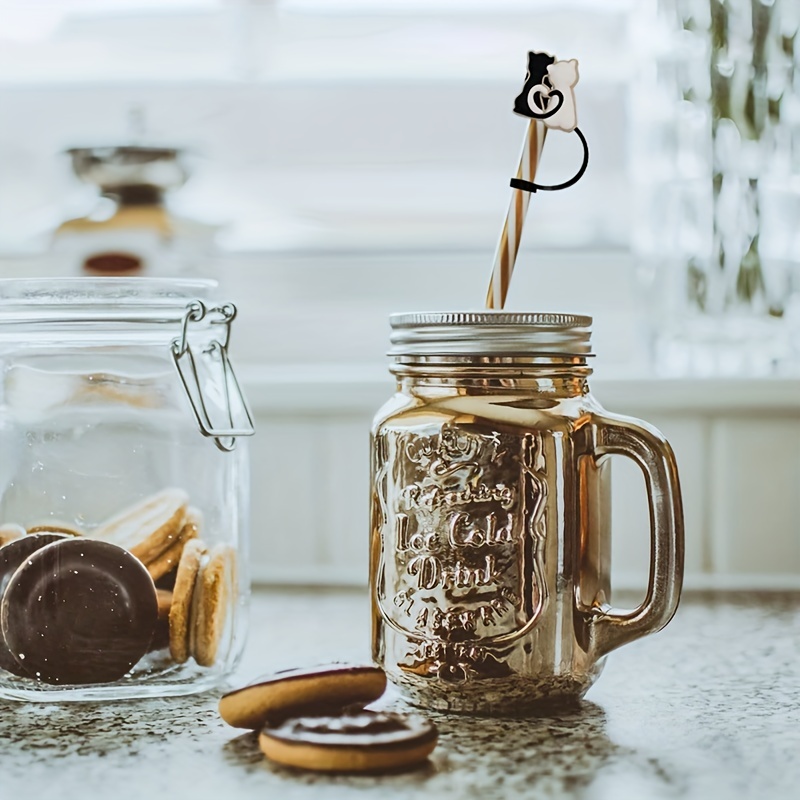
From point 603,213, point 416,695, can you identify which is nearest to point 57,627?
point 416,695

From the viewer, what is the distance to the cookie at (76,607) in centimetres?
67

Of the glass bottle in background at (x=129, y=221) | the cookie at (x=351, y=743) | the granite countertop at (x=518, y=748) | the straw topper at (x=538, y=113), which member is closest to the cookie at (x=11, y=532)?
the granite countertop at (x=518, y=748)

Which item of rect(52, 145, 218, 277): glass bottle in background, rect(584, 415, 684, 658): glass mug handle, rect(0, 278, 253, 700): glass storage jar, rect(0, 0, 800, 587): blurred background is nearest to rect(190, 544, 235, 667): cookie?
rect(0, 278, 253, 700): glass storage jar

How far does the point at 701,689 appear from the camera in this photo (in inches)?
29.3

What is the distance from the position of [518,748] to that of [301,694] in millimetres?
120

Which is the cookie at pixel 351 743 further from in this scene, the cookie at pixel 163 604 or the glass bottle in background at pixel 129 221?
the glass bottle in background at pixel 129 221

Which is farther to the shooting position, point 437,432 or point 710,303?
point 710,303

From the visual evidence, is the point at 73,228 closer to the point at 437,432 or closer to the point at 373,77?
the point at 373,77

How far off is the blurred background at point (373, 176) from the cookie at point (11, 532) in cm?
45

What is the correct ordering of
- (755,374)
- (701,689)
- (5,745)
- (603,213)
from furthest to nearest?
1. (603,213)
2. (755,374)
3. (701,689)
4. (5,745)

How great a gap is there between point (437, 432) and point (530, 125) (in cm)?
19

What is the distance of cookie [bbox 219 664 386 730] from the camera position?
1.98 feet

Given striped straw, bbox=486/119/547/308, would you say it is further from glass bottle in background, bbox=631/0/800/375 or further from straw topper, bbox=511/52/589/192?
glass bottle in background, bbox=631/0/800/375

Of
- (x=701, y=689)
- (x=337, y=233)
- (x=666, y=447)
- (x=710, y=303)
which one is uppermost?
(x=337, y=233)
